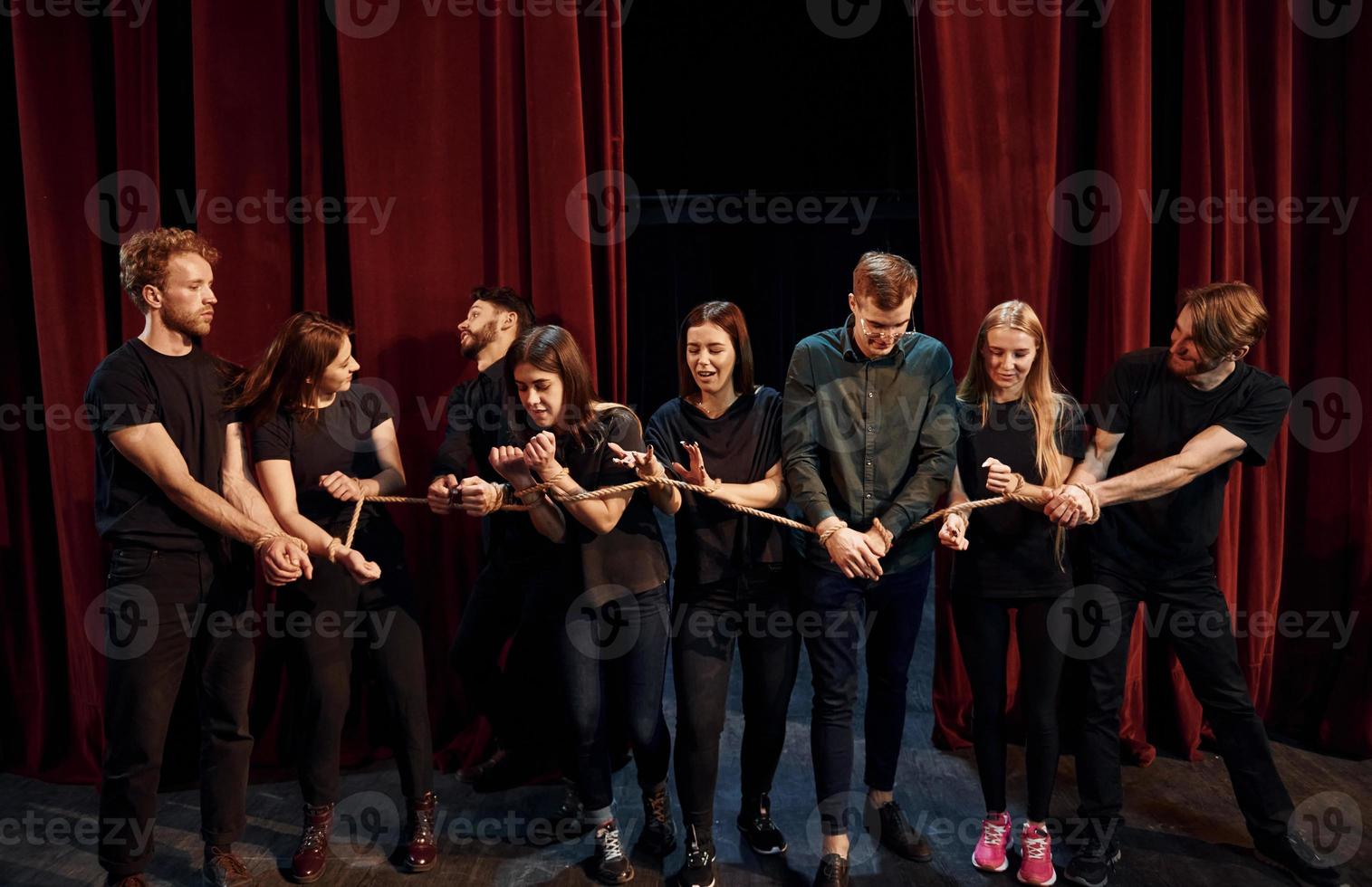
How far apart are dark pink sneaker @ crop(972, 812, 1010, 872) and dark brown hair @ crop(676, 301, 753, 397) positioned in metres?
1.35

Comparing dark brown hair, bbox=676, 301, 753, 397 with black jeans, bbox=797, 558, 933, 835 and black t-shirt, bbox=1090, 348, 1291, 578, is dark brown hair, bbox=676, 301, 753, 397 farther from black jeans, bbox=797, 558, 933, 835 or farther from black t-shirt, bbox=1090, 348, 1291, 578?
black t-shirt, bbox=1090, 348, 1291, 578

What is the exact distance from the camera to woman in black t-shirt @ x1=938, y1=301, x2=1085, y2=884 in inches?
102

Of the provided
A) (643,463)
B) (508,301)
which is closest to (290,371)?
(508,301)

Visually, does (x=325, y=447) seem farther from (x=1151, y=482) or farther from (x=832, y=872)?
(x=1151, y=482)

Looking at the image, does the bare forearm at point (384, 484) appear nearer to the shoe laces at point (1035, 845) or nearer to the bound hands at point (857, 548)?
the bound hands at point (857, 548)

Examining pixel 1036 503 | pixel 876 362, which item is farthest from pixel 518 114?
pixel 1036 503

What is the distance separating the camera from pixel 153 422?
8.31 feet

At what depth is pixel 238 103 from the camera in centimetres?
321

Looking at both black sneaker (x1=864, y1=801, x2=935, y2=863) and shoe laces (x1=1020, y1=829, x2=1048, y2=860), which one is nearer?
shoe laces (x1=1020, y1=829, x2=1048, y2=860)

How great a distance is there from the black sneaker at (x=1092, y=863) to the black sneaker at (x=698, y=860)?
0.94 m

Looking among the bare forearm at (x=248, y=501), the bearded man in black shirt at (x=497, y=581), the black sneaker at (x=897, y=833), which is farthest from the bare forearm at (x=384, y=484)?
the black sneaker at (x=897, y=833)

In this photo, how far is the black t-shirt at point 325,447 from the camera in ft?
8.62

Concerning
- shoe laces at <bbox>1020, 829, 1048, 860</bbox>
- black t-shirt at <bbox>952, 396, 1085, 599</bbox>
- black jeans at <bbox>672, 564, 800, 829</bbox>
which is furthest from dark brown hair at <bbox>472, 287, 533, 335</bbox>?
shoe laces at <bbox>1020, 829, 1048, 860</bbox>

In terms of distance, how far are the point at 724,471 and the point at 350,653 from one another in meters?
1.13
